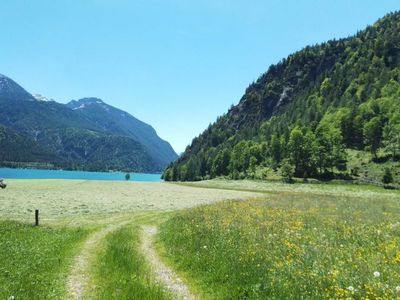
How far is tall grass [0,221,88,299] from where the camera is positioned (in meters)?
14.4

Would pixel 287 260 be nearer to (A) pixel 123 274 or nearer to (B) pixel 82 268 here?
(A) pixel 123 274

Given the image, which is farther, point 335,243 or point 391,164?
point 391,164

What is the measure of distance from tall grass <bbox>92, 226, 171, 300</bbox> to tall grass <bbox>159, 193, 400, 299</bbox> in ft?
6.58

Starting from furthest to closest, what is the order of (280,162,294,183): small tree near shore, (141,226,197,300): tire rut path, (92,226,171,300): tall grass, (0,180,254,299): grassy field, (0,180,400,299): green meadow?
1. (280,162,294,183): small tree near shore
2. (141,226,197,300): tire rut path
3. (0,180,254,299): grassy field
4. (92,226,171,300): tall grass
5. (0,180,400,299): green meadow

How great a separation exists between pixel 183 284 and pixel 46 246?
1183 cm

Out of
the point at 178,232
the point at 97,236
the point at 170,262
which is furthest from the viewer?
the point at 97,236

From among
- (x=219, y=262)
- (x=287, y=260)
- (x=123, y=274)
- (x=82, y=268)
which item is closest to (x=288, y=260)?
(x=287, y=260)

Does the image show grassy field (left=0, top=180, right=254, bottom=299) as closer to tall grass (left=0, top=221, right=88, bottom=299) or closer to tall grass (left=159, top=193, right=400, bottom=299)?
tall grass (left=0, top=221, right=88, bottom=299)

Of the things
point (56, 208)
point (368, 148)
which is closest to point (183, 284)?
point (56, 208)

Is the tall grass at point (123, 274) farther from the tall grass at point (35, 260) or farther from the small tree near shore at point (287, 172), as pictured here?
the small tree near shore at point (287, 172)

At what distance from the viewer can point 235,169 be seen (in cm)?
19862

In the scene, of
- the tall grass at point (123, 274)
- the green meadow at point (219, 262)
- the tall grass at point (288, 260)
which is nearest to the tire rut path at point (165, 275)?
the green meadow at point (219, 262)

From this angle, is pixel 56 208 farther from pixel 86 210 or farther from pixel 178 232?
pixel 178 232

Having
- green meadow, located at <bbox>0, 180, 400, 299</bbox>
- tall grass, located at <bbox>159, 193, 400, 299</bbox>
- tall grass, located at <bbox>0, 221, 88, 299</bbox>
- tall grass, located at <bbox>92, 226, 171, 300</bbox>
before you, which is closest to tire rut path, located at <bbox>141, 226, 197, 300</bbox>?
green meadow, located at <bbox>0, 180, 400, 299</bbox>
